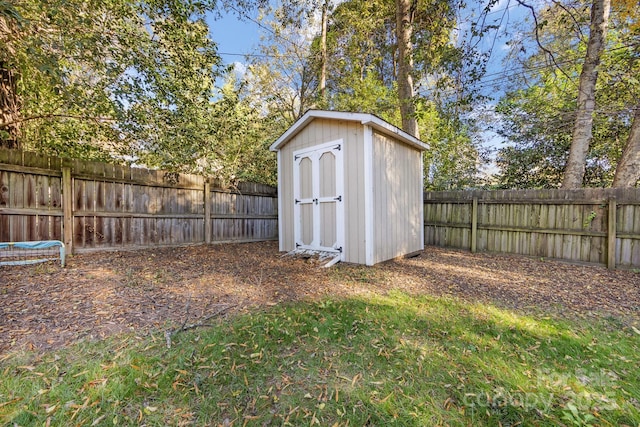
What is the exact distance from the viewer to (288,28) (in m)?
9.75

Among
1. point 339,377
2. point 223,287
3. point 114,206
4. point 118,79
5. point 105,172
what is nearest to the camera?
point 339,377

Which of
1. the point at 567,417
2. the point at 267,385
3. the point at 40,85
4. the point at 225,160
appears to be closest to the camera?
the point at 567,417

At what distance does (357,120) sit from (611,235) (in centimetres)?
480

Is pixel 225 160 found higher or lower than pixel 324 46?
lower

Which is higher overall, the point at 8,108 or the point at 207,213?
the point at 8,108

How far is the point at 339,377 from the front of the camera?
5.93 feet

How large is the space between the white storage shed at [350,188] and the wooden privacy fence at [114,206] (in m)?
1.75

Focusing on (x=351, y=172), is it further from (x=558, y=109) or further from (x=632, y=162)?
(x=558, y=109)

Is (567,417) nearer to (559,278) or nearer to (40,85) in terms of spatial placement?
(559,278)

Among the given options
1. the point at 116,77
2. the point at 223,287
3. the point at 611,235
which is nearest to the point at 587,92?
the point at 611,235

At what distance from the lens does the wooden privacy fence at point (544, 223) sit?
4.51 metres

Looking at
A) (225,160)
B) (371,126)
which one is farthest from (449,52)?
(225,160)

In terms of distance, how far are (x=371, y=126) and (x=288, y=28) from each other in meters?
7.55

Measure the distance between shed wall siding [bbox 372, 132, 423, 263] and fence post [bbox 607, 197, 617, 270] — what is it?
3120 millimetres
